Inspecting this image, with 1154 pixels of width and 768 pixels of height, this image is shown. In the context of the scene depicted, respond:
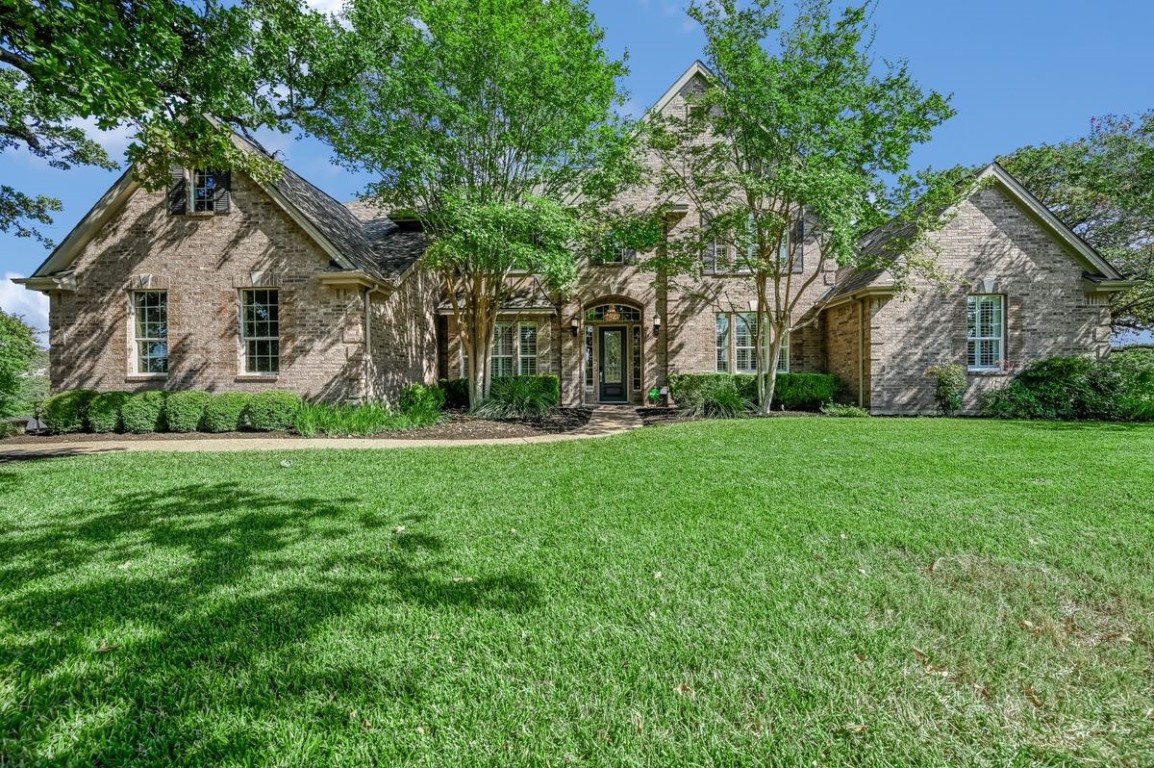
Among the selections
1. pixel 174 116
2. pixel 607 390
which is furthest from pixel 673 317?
pixel 174 116

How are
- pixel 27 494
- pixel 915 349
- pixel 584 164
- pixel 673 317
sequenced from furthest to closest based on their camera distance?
pixel 673 317 → pixel 915 349 → pixel 584 164 → pixel 27 494

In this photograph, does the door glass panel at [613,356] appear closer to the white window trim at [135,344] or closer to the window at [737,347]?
the window at [737,347]

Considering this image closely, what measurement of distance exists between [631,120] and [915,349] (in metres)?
9.63

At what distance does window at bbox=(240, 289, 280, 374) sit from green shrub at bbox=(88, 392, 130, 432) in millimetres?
2520

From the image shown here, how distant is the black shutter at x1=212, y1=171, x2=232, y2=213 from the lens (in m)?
12.0

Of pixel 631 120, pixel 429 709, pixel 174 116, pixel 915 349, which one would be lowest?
pixel 429 709

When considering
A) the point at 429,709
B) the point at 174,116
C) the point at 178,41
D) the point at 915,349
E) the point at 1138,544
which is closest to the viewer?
the point at 429,709

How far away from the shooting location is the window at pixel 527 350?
16.7 m

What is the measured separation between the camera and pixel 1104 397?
39.3ft

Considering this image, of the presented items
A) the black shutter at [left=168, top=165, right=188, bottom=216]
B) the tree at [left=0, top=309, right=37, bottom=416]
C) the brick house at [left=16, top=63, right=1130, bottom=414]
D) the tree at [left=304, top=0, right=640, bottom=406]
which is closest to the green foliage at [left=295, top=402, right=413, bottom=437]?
the brick house at [left=16, top=63, right=1130, bottom=414]

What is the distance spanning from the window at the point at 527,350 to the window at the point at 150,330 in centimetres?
933

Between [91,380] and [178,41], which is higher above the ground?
[178,41]

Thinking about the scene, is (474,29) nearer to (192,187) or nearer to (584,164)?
(584,164)

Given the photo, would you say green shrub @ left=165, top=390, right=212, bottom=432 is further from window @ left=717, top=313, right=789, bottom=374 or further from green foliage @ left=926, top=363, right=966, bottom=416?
green foliage @ left=926, top=363, right=966, bottom=416
